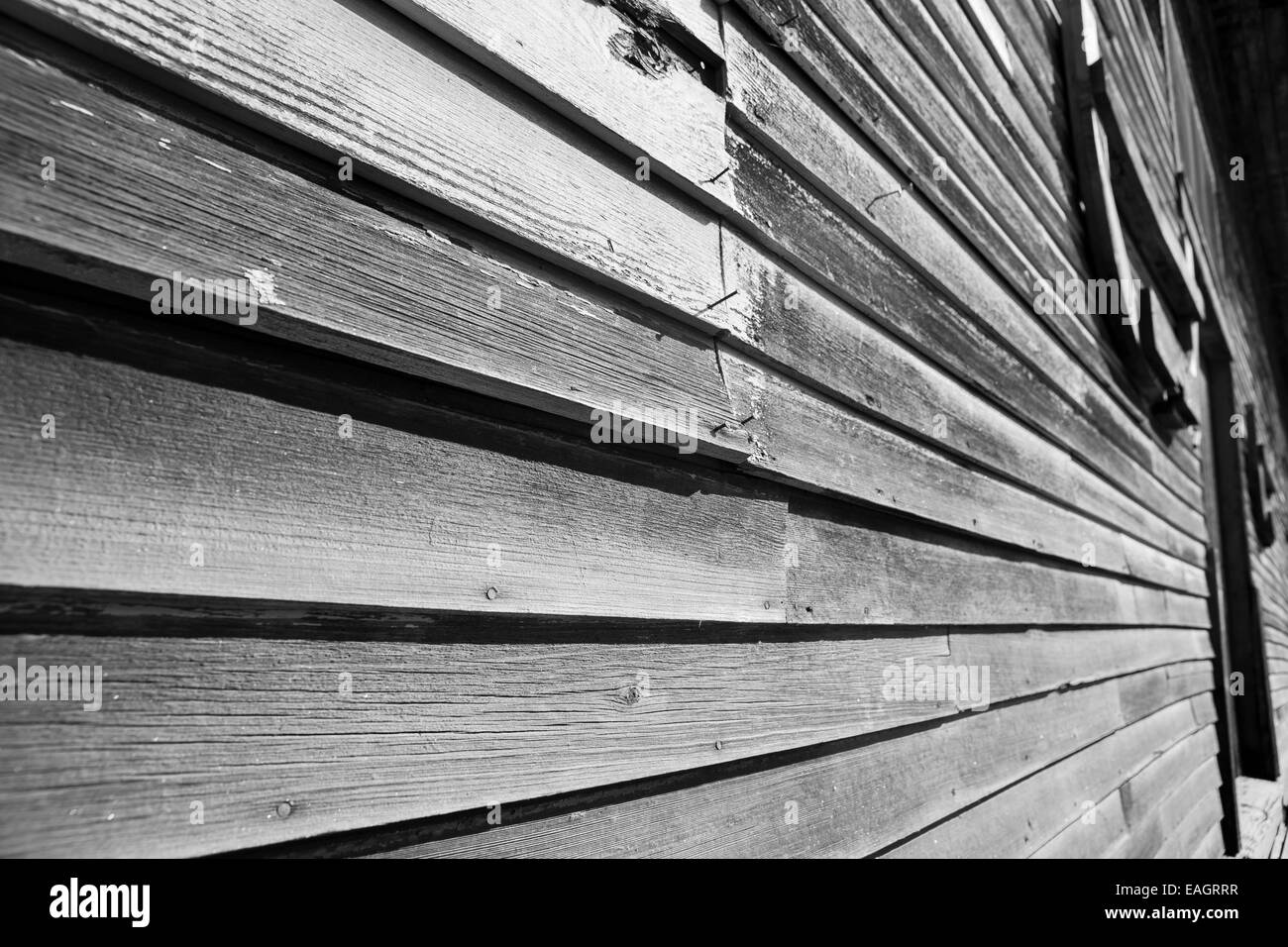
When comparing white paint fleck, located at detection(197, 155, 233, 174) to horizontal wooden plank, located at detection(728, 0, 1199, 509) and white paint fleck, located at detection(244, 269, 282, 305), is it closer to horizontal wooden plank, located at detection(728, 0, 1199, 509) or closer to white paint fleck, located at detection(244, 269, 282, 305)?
white paint fleck, located at detection(244, 269, 282, 305)

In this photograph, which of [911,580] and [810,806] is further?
[911,580]

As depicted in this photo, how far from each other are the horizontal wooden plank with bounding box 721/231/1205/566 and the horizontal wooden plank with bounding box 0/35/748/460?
355 mm

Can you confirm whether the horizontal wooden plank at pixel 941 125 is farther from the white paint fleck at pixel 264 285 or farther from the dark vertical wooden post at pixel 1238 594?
the dark vertical wooden post at pixel 1238 594

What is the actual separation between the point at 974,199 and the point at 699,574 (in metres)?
1.81

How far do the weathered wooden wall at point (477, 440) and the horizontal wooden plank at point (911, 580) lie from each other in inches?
0.6

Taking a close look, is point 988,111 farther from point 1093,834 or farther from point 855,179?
point 1093,834

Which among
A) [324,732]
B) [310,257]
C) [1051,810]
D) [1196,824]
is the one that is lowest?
[1196,824]

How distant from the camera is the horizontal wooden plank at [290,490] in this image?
62 cm

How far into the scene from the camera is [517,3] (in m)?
0.99

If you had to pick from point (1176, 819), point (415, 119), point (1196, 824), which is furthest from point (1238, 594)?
point (415, 119)

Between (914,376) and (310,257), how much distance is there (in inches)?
60.9

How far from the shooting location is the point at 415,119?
873 millimetres

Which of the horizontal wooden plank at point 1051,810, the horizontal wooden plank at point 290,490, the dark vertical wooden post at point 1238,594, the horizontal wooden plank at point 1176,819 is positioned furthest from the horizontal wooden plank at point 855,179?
the dark vertical wooden post at point 1238,594

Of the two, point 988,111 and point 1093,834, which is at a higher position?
point 988,111
